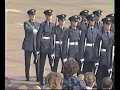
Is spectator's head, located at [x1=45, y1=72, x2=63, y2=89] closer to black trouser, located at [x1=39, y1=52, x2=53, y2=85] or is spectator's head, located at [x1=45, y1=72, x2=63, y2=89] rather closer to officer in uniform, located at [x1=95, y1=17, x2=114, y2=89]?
black trouser, located at [x1=39, y1=52, x2=53, y2=85]

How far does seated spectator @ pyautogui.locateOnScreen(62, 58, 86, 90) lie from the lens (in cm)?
317

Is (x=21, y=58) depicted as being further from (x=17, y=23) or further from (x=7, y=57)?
(x=17, y=23)

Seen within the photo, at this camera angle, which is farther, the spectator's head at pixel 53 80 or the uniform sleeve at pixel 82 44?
the uniform sleeve at pixel 82 44

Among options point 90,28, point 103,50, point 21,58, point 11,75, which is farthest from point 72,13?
point 11,75

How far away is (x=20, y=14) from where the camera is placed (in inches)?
128

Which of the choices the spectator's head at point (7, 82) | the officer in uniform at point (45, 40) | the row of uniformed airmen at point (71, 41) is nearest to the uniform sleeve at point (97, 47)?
the row of uniformed airmen at point (71, 41)

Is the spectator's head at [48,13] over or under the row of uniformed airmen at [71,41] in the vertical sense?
over

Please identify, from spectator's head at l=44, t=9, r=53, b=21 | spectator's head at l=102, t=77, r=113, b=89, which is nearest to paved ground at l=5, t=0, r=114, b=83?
spectator's head at l=44, t=9, r=53, b=21

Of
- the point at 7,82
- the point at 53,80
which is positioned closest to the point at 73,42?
the point at 53,80

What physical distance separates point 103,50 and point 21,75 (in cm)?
101

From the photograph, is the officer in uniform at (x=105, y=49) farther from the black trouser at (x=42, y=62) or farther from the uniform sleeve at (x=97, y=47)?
the black trouser at (x=42, y=62)

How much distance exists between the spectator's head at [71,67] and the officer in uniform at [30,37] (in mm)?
415

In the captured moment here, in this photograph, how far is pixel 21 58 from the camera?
323 centimetres

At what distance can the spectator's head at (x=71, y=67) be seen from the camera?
3186mm
